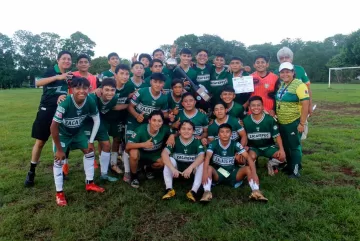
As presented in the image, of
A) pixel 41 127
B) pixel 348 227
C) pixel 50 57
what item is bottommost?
pixel 348 227

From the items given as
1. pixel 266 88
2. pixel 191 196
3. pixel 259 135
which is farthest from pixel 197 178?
pixel 266 88

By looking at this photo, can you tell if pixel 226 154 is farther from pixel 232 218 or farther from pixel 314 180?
pixel 314 180

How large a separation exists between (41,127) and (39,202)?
124cm

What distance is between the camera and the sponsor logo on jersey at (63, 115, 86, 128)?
4.18 meters

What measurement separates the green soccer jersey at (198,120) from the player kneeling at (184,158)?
360 mm

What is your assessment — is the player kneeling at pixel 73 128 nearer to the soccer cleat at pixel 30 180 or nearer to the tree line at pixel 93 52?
the soccer cleat at pixel 30 180

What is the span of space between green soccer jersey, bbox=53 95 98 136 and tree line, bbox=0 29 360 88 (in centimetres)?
4896

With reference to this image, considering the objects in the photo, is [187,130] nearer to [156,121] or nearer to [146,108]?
[156,121]

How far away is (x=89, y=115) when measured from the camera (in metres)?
4.46

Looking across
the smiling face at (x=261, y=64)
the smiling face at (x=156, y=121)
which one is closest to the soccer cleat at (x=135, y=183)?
the smiling face at (x=156, y=121)

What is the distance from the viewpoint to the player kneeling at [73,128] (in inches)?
157

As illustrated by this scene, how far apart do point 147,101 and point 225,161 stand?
171 cm

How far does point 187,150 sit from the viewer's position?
455 centimetres

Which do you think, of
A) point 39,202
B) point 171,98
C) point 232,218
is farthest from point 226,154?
point 39,202
